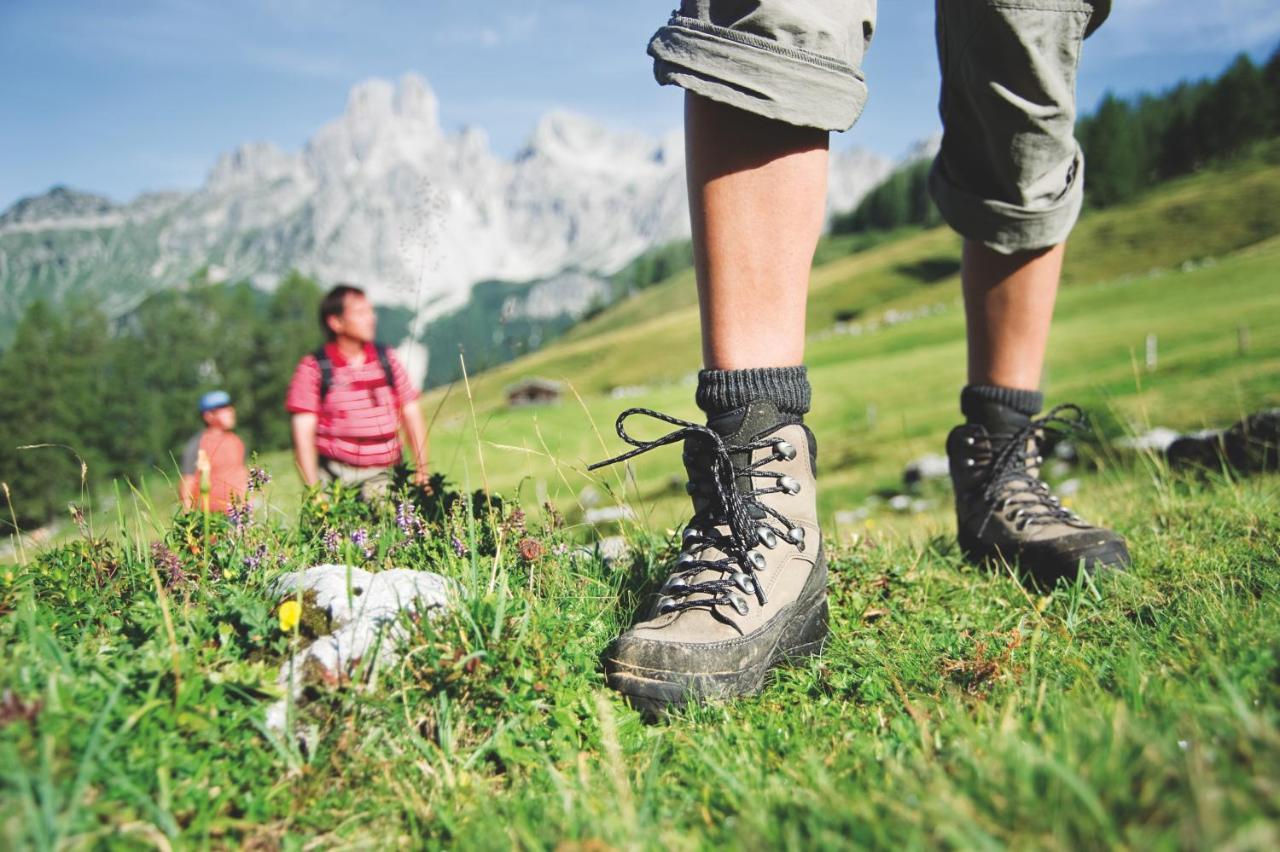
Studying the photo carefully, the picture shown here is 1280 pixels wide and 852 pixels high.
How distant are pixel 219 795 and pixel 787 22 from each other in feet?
6.94

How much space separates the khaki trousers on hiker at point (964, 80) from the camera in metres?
1.98

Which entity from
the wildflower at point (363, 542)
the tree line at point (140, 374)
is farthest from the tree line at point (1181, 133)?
the wildflower at point (363, 542)

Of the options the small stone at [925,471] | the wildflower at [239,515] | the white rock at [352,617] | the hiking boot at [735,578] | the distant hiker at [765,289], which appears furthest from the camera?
the small stone at [925,471]

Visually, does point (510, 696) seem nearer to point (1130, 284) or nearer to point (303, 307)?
point (1130, 284)

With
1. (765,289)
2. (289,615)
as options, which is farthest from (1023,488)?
(289,615)

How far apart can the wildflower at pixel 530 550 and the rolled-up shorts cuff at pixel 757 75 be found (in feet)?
4.23

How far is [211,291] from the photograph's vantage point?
69.8 meters

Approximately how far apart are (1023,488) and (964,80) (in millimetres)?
1476

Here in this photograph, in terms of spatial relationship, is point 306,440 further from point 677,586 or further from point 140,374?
point 140,374

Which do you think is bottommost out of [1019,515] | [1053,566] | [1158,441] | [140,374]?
[1158,441]

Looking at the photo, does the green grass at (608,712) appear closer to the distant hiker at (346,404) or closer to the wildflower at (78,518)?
the wildflower at (78,518)

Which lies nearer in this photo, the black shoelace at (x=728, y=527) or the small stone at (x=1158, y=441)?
the black shoelace at (x=728, y=527)

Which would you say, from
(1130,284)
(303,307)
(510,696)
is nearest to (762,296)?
(510,696)

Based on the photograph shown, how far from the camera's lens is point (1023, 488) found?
2799mm
